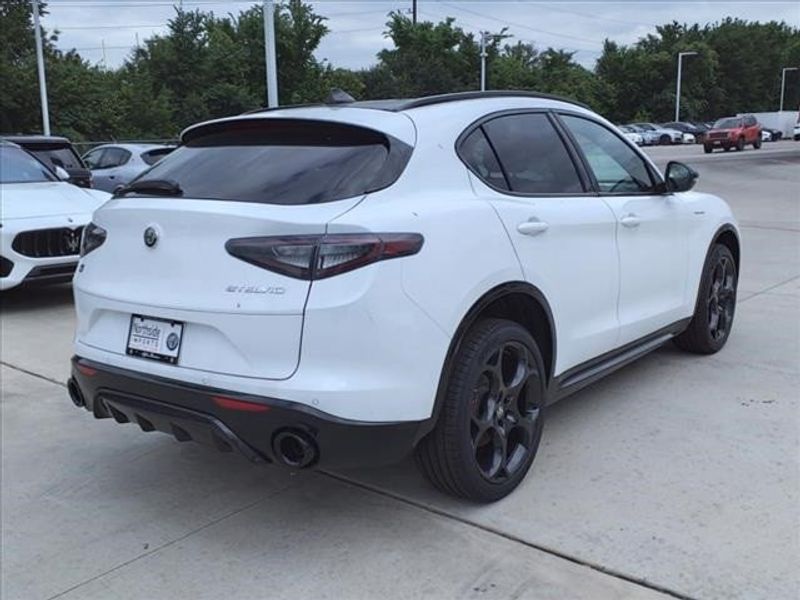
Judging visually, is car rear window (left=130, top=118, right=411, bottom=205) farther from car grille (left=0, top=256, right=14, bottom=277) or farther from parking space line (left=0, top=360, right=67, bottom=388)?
car grille (left=0, top=256, right=14, bottom=277)

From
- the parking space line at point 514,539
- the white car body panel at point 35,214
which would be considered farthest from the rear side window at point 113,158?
the parking space line at point 514,539

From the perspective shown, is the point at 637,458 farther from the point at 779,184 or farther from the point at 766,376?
the point at 779,184

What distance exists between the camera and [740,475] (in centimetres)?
364

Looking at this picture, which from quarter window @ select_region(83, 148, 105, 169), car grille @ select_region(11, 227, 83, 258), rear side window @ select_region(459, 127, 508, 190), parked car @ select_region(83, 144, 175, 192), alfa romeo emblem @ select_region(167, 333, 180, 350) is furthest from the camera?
quarter window @ select_region(83, 148, 105, 169)

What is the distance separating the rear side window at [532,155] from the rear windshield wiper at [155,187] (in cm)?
136

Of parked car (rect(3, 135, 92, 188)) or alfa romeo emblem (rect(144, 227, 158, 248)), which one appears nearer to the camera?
alfa romeo emblem (rect(144, 227, 158, 248))

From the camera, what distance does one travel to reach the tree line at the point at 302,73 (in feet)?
115

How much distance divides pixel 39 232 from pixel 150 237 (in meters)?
4.98

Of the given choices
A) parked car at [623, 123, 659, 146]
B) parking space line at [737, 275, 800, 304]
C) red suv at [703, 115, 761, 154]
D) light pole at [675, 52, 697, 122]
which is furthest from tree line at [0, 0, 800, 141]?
parking space line at [737, 275, 800, 304]

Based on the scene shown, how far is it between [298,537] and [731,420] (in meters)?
2.41

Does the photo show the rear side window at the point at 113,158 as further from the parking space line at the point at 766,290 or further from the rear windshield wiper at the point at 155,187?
the rear windshield wiper at the point at 155,187

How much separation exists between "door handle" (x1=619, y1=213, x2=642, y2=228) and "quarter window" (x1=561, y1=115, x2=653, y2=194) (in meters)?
0.16

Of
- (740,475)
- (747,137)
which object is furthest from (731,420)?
(747,137)

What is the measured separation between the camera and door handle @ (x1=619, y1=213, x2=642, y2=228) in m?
4.27
